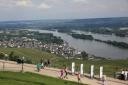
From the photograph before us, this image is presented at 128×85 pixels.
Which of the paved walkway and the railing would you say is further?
the railing

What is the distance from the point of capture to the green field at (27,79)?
122 feet

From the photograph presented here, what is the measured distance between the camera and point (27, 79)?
39.4m

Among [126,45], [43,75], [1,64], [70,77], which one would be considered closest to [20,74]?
[43,75]

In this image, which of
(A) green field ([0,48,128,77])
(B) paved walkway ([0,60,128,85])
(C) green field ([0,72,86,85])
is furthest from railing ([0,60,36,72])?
(A) green field ([0,48,128,77])

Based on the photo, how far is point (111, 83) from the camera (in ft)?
126

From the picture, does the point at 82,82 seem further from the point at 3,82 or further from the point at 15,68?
the point at 15,68

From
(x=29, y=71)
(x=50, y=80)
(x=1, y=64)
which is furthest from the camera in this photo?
(x=1, y=64)

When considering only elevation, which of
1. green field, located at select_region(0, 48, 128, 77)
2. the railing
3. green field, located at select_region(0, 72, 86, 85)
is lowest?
green field, located at select_region(0, 48, 128, 77)

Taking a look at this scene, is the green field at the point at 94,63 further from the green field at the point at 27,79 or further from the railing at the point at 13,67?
the green field at the point at 27,79

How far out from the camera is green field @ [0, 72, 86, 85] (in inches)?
1469

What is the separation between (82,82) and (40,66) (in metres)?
9.05

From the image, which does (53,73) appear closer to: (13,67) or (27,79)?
(27,79)

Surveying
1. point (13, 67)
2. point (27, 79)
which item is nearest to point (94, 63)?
point (13, 67)

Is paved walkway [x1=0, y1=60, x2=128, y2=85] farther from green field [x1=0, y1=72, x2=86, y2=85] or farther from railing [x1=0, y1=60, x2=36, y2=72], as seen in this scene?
green field [x1=0, y1=72, x2=86, y2=85]
